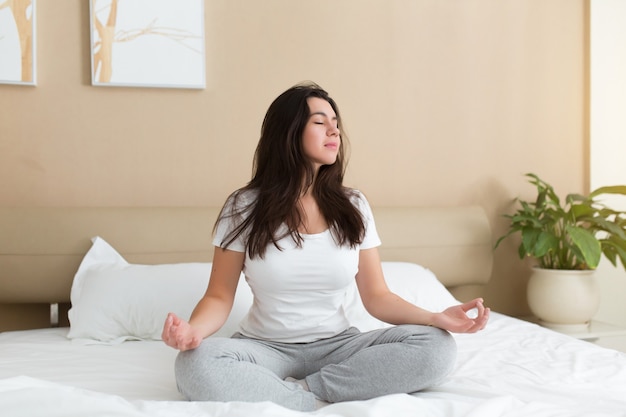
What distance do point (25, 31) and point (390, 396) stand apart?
200cm

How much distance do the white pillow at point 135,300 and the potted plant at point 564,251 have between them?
4.19 ft

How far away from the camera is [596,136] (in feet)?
10.8

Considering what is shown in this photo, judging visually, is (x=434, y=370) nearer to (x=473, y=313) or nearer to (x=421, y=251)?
(x=473, y=313)

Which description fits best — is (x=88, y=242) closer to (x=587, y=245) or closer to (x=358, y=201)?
(x=358, y=201)

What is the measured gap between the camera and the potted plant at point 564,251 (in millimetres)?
2848

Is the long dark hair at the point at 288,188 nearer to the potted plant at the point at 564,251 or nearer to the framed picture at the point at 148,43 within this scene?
the framed picture at the point at 148,43

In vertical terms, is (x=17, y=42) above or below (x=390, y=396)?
above

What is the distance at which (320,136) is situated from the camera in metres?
1.86

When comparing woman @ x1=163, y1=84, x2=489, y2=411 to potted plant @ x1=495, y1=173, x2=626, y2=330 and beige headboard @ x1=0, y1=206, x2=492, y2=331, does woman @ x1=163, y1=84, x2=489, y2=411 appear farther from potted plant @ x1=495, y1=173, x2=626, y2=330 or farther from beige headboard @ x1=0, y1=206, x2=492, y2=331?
potted plant @ x1=495, y1=173, x2=626, y2=330

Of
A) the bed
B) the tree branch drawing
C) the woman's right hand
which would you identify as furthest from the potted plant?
the tree branch drawing

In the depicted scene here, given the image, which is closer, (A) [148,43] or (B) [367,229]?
(B) [367,229]

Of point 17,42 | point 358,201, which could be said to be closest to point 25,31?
point 17,42

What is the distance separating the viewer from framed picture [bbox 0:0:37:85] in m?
2.60

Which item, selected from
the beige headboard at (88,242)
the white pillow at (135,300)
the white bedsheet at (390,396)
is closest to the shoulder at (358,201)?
the white bedsheet at (390,396)
